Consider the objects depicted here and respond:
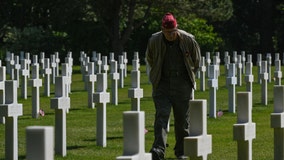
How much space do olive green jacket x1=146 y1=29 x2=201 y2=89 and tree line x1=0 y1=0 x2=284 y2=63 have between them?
3277cm

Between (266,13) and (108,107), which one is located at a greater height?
(266,13)

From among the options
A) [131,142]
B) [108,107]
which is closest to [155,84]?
[131,142]

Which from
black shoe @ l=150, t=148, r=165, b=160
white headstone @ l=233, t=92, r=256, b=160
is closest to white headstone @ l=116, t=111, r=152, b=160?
white headstone @ l=233, t=92, r=256, b=160

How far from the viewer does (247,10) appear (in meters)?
68.1

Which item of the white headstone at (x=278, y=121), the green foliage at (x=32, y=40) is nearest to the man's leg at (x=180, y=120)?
the white headstone at (x=278, y=121)

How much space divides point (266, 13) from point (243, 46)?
665 centimetres

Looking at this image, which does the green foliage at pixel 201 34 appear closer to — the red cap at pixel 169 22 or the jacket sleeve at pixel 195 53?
the jacket sleeve at pixel 195 53

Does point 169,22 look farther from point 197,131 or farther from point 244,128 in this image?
point 197,131

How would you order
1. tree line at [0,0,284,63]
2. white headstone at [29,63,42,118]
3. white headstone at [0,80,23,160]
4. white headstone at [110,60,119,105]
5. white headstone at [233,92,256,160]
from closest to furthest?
white headstone at [233,92,256,160]
white headstone at [0,80,23,160]
white headstone at [29,63,42,118]
white headstone at [110,60,119,105]
tree line at [0,0,284,63]

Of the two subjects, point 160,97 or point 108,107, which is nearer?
point 160,97

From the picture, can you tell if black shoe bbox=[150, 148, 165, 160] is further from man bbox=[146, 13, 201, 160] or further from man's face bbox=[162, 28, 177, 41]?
man's face bbox=[162, 28, 177, 41]

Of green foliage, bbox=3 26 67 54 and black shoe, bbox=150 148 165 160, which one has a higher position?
green foliage, bbox=3 26 67 54

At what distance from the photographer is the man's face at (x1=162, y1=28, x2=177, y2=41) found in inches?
501

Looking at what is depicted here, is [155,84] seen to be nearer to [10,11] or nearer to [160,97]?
[160,97]
